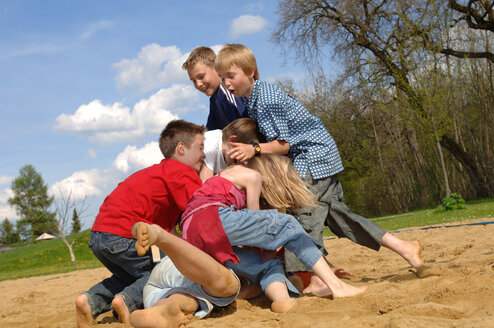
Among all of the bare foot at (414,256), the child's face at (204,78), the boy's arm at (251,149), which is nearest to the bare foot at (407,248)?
the bare foot at (414,256)

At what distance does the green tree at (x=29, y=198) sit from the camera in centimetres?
4491

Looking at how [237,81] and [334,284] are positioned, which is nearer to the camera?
[334,284]

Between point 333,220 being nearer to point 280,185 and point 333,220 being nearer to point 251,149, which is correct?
point 280,185

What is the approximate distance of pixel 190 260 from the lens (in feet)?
7.36

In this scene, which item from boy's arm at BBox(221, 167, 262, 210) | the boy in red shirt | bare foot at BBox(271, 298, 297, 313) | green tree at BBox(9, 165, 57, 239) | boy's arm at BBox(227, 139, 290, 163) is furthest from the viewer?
green tree at BBox(9, 165, 57, 239)

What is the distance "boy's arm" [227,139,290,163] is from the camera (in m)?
3.15

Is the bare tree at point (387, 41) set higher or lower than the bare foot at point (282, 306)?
higher

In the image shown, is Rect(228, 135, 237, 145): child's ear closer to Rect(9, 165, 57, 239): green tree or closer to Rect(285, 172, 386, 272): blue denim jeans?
Rect(285, 172, 386, 272): blue denim jeans

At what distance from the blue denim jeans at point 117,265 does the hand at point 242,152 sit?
91 centimetres

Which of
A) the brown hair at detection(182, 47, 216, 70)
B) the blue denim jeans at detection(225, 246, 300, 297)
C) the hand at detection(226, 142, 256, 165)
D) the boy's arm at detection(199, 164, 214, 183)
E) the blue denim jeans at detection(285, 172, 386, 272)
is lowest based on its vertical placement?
the blue denim jeans at detection(225, 246, 300, 297)

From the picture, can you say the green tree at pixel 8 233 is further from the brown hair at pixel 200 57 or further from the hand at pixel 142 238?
the hand at pixel 142 238

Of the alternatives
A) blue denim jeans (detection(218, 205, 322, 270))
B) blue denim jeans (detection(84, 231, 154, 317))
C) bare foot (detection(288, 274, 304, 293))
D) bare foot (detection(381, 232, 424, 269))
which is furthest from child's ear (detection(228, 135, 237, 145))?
bare foot (detection(381, 232, 424, 269))

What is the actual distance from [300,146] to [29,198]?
161 feet

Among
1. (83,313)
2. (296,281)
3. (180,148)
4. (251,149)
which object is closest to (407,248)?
(296,281)
